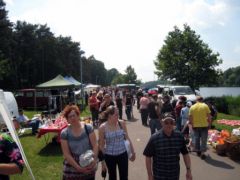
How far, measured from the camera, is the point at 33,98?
3369 cm

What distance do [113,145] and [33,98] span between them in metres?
29.1

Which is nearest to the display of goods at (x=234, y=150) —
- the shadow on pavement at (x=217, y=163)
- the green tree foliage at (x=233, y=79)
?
the shadow on pavement at (x=217, y=163)

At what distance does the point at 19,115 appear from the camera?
1823 centimetres

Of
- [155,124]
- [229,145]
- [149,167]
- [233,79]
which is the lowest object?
[229,145]

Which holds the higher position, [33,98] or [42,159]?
[33,98]

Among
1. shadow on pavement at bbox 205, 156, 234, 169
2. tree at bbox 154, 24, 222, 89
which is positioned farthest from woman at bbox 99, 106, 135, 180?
tree at bbox 154, 24, 222, 89

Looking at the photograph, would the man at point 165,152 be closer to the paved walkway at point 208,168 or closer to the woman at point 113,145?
the woman at point 113,145

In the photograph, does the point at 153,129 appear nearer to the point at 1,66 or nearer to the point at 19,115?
the point at 19,115

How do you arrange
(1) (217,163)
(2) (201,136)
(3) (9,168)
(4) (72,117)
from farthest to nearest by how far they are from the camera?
(2) (201,136) < (1) (217,163) < (4) (72,117) < (3) (9,168)

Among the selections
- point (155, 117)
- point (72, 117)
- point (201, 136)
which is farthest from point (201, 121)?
point (72, 117)

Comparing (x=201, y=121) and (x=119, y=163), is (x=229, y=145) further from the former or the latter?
(x=119, y=163)

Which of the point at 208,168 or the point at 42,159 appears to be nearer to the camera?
the point at 208,168

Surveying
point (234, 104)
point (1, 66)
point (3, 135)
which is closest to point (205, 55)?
point (234, 104)

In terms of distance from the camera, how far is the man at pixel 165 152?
5082mm
